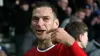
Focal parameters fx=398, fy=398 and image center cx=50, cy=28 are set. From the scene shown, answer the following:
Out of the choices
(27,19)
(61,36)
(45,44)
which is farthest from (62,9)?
(61,36)

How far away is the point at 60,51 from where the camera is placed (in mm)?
4012

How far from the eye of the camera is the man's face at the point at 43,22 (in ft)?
13.7

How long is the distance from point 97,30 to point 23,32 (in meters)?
1.98

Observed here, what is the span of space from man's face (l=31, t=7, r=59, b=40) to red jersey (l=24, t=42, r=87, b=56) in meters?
0.15

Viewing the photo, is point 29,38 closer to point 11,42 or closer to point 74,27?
point 11,42

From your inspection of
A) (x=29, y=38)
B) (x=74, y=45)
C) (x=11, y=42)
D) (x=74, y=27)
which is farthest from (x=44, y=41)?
(x=11, y=42)

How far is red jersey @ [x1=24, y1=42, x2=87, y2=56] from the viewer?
3.66 meters

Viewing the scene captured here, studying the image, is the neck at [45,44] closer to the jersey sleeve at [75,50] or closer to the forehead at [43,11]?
the forehead at [43,11]

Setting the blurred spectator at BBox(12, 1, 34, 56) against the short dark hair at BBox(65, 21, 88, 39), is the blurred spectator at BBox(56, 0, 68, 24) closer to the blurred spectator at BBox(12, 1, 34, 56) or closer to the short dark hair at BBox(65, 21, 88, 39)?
the blurred spectator at BBox(12, 1, 34, 56)

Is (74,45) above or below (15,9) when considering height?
above

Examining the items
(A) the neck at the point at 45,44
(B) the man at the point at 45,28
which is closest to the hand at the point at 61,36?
(B) the man at the point at 45,28

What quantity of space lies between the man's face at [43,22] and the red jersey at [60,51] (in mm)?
152

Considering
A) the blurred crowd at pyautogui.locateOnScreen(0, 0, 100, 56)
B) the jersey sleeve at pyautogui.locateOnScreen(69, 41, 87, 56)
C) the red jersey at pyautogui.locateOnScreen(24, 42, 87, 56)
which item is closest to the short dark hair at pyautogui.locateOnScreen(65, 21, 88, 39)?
the red jersey at pyautogui.locateOnScreen(24, 42, 87, 56)

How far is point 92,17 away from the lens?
422 inches
